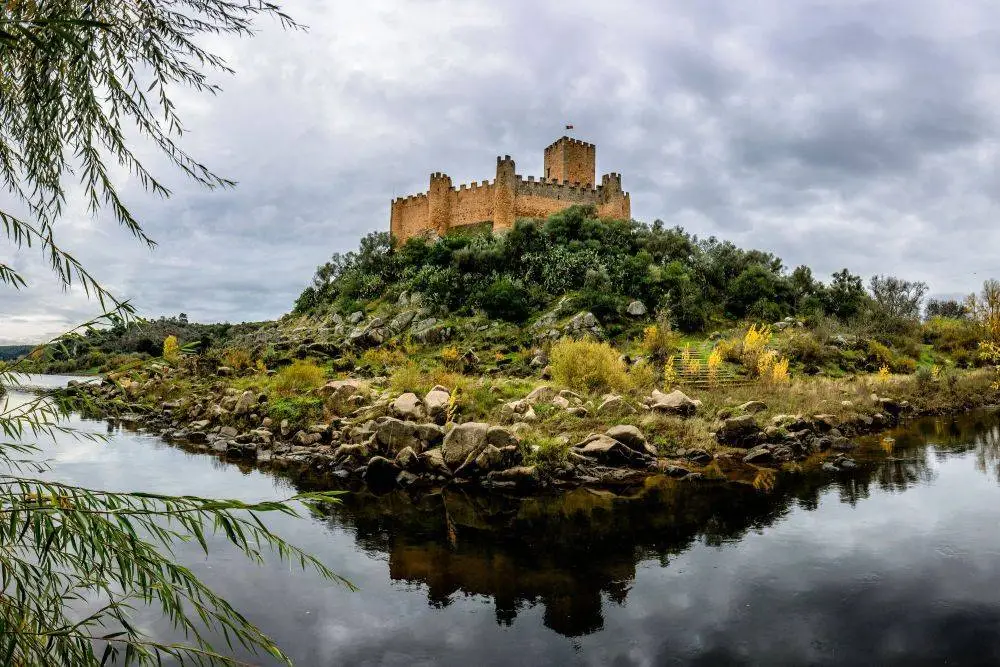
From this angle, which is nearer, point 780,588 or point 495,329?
point 780,588

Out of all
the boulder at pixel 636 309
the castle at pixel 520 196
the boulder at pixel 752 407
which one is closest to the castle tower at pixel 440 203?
the castle at pixel 520 196

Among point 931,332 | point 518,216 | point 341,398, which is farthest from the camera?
point 518,216

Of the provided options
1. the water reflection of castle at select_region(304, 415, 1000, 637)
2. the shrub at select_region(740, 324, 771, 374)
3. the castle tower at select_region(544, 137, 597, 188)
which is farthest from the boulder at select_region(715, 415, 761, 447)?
the castle tower at select_region(544, 137, 597, 188)

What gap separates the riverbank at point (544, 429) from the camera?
460 inches

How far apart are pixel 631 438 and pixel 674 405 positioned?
125 inches

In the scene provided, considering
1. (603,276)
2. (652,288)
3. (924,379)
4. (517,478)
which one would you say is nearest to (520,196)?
(603,276)

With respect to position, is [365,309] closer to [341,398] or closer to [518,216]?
[518,216]

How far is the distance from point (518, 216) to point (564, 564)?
118 feet

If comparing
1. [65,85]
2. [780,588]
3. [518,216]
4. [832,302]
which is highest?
[518,216]

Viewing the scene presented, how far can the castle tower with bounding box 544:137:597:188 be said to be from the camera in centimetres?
4347

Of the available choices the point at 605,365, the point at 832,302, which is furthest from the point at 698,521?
the point at 832,302

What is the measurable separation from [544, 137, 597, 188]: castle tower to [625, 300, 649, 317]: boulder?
15478 millimetres

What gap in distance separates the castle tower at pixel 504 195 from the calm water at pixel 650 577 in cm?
3225

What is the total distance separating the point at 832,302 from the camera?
32625mm
